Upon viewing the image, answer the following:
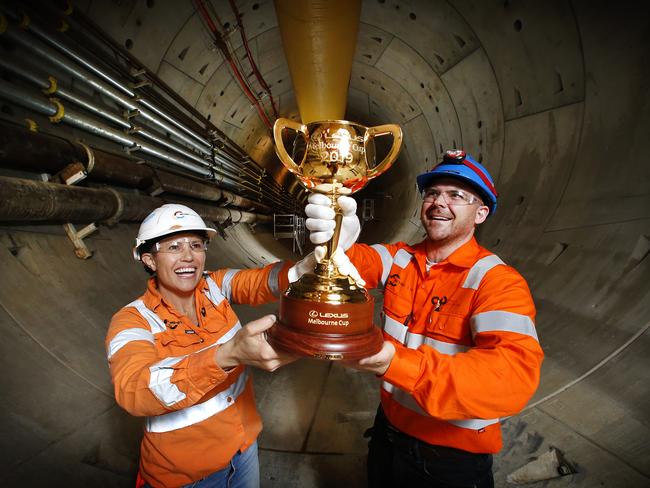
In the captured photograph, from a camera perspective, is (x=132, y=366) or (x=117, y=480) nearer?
(x=132, y=366)

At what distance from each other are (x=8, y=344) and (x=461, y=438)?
2.45 m

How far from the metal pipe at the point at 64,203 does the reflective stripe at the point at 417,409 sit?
2268 mm

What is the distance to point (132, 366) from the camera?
3.80 feet

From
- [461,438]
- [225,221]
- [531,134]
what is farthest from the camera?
[225,221]

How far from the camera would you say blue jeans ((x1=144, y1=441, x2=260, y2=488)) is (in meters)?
1.65

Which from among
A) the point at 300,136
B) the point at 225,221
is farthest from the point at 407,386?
the point at 225,221

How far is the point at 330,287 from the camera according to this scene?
1192mm

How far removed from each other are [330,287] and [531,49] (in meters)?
3.04

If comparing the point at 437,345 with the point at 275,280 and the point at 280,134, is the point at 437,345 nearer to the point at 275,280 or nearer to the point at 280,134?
the point at 275,280

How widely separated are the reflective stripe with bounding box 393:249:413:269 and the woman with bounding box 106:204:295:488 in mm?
672

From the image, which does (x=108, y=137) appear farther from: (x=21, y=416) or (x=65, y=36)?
(x=21, y=416)

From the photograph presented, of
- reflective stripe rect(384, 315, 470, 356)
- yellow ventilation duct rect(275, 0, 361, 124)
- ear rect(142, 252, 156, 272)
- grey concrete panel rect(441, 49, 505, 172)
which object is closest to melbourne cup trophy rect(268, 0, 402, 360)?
reflective stripe rect(384, 315, 470, 356)

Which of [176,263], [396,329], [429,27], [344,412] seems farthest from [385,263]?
[429,27]

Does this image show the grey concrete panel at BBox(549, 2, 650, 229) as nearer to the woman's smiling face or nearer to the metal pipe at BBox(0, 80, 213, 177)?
the woman's smiling face
